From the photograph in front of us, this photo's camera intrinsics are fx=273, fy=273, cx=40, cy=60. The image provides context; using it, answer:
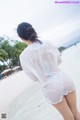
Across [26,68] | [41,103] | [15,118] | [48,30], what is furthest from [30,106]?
[26,68]

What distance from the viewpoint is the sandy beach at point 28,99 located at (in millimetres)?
2902

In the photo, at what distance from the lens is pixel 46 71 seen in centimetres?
166

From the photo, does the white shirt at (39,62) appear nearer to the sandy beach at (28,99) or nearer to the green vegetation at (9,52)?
the sandy beach at (28,99)

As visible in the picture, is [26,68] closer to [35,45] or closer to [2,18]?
[35,45]

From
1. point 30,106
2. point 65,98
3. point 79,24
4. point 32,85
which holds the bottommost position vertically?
point 32,85

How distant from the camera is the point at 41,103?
11.0 ft

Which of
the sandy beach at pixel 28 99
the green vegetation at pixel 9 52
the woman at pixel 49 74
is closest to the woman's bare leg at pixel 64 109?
the woman at pixel 49 74

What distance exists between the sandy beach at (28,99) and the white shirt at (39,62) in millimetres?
956

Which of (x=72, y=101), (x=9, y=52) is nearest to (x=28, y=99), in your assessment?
(x=9, y=52)

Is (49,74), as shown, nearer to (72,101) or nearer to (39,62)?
(39,62)

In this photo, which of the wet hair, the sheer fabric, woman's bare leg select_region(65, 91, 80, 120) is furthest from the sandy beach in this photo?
the wet hair

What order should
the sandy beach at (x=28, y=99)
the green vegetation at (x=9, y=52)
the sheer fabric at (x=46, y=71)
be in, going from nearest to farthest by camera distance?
1. the sheer fabric at (x=46, y=71)
2. the sandy beach at (x=28, y=99)
3. the green vegetation at (x=9, y=52)

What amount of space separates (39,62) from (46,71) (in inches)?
2.7

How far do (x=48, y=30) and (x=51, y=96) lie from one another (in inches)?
97.6
